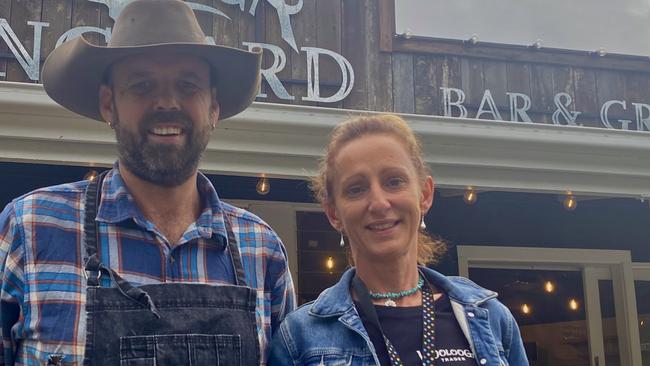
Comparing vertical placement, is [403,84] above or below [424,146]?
above

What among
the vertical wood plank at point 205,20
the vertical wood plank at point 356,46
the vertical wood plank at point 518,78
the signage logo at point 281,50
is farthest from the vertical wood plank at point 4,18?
the vertical wood plank at point 518,78

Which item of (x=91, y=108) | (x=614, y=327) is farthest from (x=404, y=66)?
(x=614, y=327)

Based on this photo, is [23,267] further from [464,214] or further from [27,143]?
[464,214]

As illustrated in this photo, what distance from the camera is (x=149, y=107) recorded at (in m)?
1.90

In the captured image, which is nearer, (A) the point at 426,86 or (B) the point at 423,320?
(B) the point at 423,320

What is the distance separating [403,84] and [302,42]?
0.69 m

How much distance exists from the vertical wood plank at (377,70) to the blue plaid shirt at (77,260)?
2.62 meters

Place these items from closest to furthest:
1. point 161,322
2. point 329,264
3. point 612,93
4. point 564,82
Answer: point 161,322 < point 564,82 < point 612,93 < point 329,264

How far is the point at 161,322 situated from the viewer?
69.0 inches

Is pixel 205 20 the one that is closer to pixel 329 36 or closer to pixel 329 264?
pixel 329 36

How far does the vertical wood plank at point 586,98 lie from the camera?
16.8 ft

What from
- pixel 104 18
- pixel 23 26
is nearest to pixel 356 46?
pixel 104 18

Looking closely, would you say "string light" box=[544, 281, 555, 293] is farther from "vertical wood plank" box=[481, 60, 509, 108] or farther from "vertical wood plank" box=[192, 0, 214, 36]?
"vertical wood plank" box=[192, 0, 214, 36]

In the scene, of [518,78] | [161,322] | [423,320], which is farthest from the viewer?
[518,78]
